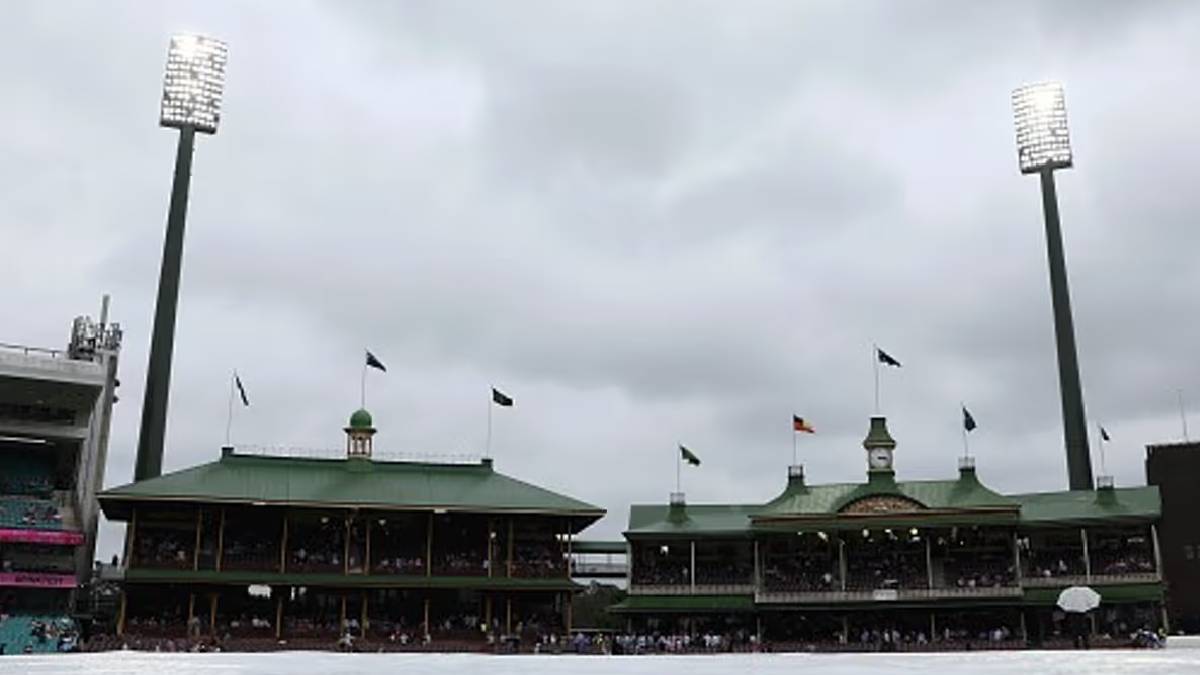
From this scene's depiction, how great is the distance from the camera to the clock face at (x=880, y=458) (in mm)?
78250

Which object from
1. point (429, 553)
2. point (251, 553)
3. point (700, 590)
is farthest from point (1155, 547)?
point (251, 553)

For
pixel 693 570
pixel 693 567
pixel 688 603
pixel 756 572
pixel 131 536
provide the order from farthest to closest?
pixel 693 567 → pixel 693 570 → pixel 756 572 → pixel 688 603 → pixel 131 536

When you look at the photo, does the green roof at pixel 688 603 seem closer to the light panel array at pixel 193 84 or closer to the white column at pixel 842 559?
the white column at pixel 842 559

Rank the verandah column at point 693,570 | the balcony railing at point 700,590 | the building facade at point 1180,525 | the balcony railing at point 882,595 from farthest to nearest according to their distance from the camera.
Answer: the building facade at point 1180,525 < the verandah column at point 693,570 < the balcony railing at point 700,590 < the balcony railing at point 882,595

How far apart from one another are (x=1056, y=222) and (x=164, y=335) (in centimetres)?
6385

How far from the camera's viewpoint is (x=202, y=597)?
67.1 metres

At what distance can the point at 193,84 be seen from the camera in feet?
279

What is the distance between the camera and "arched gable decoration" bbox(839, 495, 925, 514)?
73000 millimetres

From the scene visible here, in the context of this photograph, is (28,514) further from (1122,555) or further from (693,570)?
(1122,555)

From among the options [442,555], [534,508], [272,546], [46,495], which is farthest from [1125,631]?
[46,495]

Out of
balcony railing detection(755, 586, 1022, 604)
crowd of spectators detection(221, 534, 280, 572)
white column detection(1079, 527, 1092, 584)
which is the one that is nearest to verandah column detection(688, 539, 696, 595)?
balcony railing detection(755, 586, 1022, 604)

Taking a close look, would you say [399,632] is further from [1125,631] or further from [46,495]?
[1125,631]

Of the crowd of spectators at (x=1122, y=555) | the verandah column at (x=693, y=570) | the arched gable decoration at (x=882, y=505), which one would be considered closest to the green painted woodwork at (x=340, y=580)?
the verandah column at (x=693, y=570)

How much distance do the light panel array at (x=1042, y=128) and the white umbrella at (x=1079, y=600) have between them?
37528mm
